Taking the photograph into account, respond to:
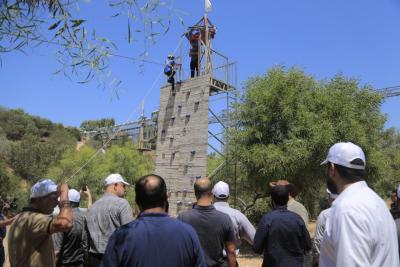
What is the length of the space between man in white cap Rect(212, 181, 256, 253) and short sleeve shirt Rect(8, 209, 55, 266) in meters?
1.96

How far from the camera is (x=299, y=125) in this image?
42.1ft

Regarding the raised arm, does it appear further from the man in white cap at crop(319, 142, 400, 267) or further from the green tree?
the green tree

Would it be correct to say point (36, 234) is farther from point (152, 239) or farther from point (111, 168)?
point (111, 168)

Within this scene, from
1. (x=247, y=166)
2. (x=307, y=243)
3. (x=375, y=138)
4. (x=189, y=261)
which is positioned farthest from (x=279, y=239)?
(x=375, y=138)

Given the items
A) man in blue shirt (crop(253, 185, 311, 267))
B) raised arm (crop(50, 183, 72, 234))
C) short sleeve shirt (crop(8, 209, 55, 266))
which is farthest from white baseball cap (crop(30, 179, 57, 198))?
man in blue shirt (crop(253, 185, 311, 267))

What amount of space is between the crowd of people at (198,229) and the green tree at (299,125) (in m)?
7.48

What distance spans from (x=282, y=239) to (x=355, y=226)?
2329 millimetres

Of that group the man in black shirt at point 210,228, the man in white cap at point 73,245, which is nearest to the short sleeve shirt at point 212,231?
the man in black shirt at point 210,228

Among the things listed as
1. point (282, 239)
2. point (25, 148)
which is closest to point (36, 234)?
point (282, 239)

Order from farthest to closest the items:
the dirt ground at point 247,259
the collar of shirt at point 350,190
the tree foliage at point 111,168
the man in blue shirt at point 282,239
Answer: the tree foliage at point 111,168, the dirt ground at point 247,259, the man in blue shirt at point 282,239, the collar of shirt at point 350,190

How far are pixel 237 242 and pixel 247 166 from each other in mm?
9379

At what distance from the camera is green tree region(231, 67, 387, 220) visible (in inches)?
494

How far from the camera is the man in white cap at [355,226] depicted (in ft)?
6.53

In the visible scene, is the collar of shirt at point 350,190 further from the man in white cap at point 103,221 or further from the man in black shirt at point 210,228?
the man in white cap at point 103,221
